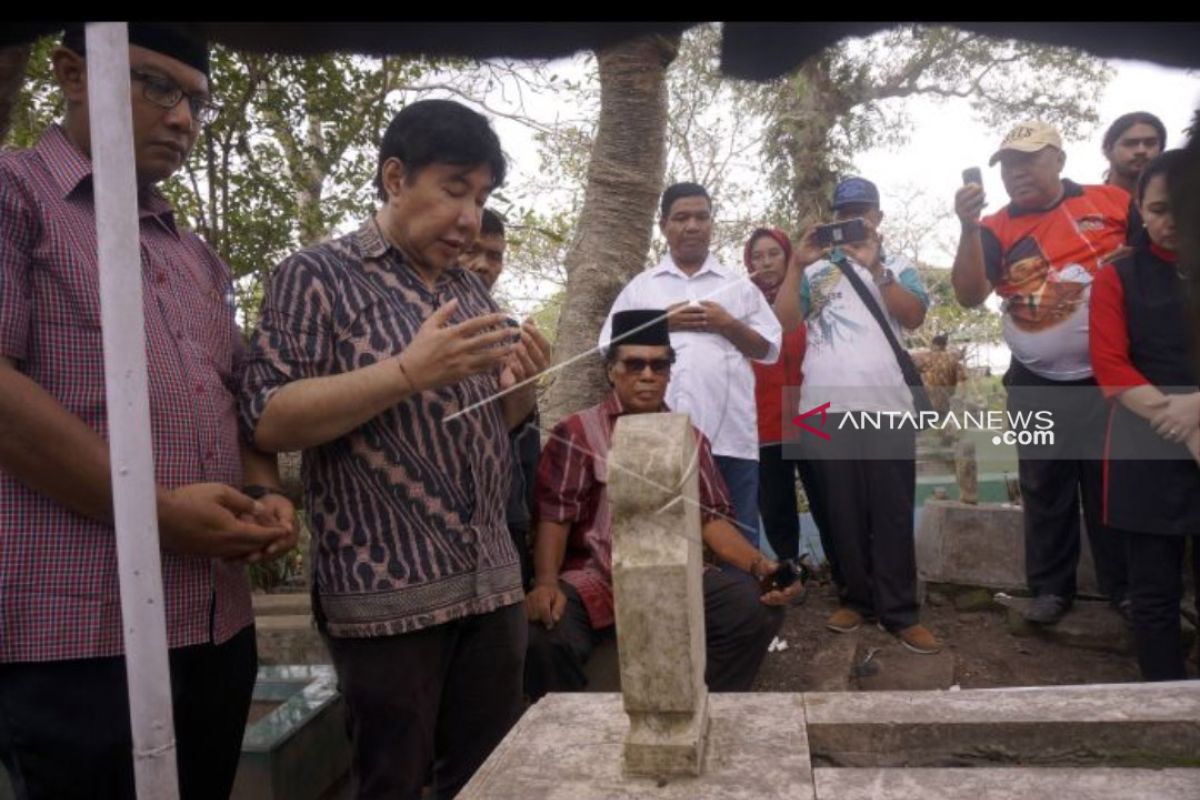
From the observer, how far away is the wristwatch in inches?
72.5

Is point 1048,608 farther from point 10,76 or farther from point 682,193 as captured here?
point 10,76

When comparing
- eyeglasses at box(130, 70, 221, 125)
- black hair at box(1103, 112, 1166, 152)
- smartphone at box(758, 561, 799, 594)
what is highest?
black hair at box(1103, 112, 1166, 152)

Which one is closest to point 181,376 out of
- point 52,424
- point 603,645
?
point 52,424

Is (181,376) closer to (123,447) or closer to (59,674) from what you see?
(123,447)

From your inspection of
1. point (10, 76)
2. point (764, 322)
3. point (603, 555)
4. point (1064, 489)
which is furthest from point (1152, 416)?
point (10, 76)

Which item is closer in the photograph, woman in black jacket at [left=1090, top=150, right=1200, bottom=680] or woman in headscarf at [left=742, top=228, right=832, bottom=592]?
woman in black jacket at [left=1090, top=150, right=1200, bottom=680]

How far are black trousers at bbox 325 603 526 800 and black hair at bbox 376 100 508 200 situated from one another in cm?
101

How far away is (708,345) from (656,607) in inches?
76.7

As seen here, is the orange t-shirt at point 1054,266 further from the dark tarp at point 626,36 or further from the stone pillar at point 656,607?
the stone pillar at point 656,607

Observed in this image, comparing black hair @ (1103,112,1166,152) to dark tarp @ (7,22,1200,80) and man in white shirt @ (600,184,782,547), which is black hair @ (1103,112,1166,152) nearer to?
man in white shirt @ (600,184,782,547)

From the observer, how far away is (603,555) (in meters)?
3.14

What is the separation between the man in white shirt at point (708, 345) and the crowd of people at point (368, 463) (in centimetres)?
23

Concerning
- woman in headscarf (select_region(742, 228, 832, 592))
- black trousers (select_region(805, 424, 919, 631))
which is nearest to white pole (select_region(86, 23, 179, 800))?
woman in headscarf (select_region(742, 228, 832, 592))

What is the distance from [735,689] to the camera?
3.17 metres
